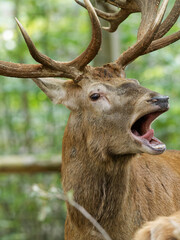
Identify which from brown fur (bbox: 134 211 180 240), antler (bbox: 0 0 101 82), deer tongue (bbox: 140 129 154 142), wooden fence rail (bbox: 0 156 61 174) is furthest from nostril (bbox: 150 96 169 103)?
wooden fence rail (bbox: 0 156 61 174)

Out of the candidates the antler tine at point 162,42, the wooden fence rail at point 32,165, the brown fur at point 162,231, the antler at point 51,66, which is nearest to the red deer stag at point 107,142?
the antler at point 51,66

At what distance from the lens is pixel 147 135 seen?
178 inches

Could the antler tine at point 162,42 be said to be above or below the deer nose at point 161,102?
above

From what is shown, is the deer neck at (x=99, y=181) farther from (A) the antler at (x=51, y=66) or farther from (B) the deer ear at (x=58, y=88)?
(A) the antler at (x=51, y=66)

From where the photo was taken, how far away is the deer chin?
4383mm

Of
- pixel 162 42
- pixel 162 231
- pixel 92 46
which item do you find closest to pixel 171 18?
pixel 162 42

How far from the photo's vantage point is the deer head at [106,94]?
4547mm

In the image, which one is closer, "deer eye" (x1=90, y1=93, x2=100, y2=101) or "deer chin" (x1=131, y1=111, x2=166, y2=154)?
"deer chin" (x1=131, y1=111, x2=166, y2=154)

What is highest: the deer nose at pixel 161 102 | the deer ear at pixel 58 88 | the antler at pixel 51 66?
→ the antler at pixel 51 66

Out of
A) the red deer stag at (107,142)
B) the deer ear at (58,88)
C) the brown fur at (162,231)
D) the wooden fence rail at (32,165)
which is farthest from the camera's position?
the wooden fence rail at (32,165)

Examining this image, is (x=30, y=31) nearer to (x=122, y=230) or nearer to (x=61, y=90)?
(x=61, y=90)

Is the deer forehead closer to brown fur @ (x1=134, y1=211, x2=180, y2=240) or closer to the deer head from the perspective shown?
the deer head

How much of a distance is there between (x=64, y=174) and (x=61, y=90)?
889 mm

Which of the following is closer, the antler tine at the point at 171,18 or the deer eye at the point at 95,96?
the deer eye at the point at 95,96
